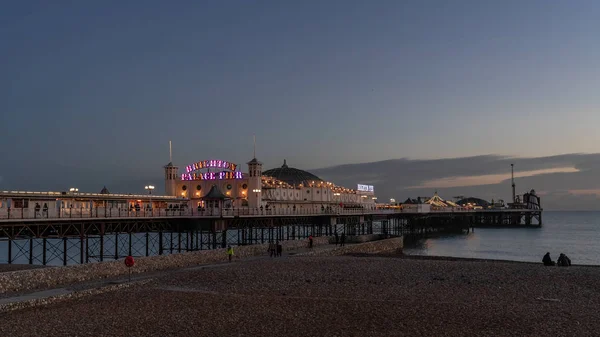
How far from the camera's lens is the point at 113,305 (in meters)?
20.3

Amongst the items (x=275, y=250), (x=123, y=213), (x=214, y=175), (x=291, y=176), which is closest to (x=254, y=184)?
(x=214, y=175)

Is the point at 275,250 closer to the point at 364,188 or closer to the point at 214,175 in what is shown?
the point at 214,175

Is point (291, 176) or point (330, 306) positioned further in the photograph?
point (291, 176)

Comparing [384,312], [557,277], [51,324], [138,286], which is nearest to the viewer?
[51,324]

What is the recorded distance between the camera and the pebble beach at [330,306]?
16672 mm

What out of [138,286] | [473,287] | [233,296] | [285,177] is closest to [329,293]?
[233,296]

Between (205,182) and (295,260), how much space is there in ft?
124

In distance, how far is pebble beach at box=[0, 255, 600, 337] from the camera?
16.7m

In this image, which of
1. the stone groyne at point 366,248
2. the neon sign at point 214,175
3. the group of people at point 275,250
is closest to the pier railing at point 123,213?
the stone groyne at point 366,248

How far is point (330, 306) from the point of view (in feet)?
66.3

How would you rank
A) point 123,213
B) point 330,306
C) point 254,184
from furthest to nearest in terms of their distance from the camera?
point 254,184 → point 123,213 → point 330,306

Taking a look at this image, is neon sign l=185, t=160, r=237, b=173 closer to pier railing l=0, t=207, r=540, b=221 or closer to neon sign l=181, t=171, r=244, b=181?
neon sign l=181, t=171, r=244, b=181

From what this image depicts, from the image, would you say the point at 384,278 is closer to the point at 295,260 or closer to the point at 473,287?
the point at 473,287

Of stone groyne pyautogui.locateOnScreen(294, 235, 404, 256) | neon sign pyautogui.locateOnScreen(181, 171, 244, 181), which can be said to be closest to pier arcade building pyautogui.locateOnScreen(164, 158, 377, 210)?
neon sign pyautogui.locateOnScreen(181, 171, 244, 181)
